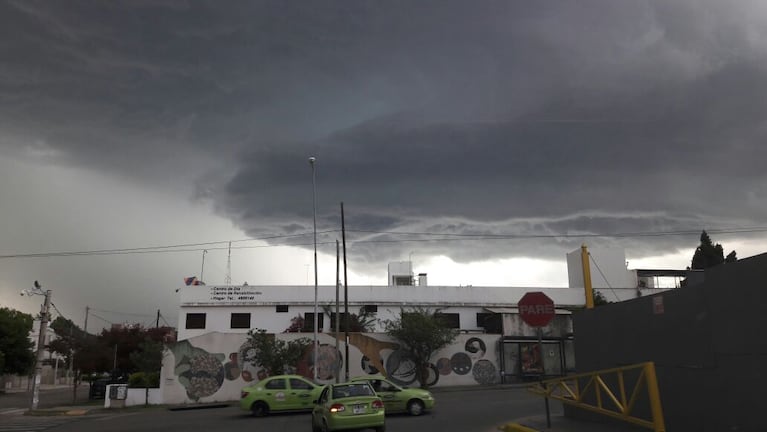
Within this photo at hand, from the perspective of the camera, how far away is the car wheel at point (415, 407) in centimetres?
2073

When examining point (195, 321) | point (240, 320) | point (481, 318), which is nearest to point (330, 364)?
point (240, 320)

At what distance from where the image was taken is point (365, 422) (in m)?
15.0

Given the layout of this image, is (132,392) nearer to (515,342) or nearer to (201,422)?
(201,422)

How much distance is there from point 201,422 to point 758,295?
18912 mm

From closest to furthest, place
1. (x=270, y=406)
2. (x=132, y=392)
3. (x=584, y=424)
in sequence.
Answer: (x=584, y=424) → (x=270, y=406) → (x=132, y=392)

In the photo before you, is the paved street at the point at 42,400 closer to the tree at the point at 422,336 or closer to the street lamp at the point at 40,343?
the street lamp at the point at 40,343

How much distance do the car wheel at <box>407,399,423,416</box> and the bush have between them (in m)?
21.0

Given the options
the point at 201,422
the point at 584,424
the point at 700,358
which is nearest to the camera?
the point at 700,358

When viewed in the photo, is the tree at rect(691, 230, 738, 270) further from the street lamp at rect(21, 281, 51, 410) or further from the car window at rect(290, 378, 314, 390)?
the street lamp at rect(21, 281, 51, 410)

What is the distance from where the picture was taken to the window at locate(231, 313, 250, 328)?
50.0 meters

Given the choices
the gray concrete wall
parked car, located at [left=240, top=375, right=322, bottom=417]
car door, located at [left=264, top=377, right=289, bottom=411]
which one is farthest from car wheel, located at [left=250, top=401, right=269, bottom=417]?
the gray concrete wall

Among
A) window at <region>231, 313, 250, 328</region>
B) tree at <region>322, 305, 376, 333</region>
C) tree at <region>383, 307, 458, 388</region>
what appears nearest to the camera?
tree at <region>383, 307, 458, 388</region>

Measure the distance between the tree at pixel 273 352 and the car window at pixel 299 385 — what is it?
434 inches

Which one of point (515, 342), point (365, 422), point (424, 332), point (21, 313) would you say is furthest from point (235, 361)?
Answer: point (21, 313)
